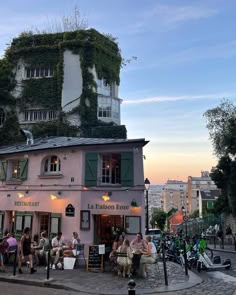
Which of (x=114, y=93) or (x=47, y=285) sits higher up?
(x=114, y=93)

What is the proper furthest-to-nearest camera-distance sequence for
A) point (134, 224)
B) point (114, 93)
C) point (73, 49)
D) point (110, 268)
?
point (114, 93) → point (73, 49) → point (134, 224) → point (110, 268)

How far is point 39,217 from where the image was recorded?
699 inches

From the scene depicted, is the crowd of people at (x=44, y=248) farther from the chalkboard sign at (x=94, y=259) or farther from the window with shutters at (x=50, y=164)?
the window with shutters at (x=50, y=164)

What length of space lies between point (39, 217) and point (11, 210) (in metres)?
1.86

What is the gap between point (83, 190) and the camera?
53.7 feet

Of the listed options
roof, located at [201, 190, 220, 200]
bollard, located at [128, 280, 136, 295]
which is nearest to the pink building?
bollard, located at [128, 280, 136, 295]

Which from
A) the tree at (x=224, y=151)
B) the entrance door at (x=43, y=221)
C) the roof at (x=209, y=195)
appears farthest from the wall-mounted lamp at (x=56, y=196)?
the roof at (x=209, y=195)

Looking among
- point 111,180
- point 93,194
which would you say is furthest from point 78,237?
point 111,180

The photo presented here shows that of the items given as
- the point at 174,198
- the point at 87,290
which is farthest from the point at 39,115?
the point at 174,198

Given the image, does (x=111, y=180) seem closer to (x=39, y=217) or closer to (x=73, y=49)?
(x=39, y=217)

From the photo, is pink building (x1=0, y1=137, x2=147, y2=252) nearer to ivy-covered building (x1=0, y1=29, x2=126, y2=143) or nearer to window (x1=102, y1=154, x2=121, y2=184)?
Answer: window (x1=102, y1=154, x2=121, y2=184)

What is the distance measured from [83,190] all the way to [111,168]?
185cm

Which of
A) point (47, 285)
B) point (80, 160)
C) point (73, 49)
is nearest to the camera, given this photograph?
point (47, 285)

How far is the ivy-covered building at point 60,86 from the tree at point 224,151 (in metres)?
10.6
